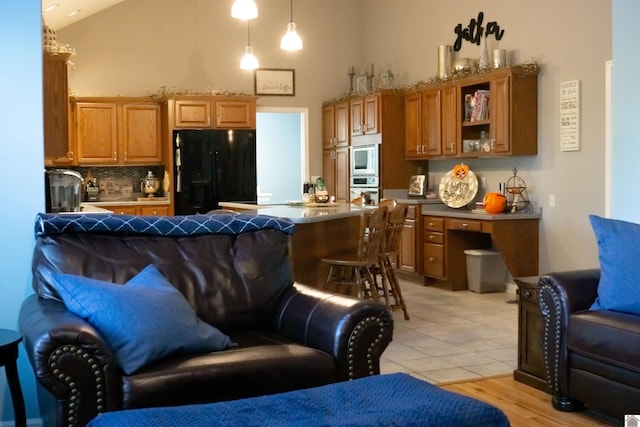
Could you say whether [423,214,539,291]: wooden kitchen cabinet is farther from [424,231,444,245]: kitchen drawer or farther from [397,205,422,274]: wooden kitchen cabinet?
[397,205,422,274]: wooden kitchen cabinet

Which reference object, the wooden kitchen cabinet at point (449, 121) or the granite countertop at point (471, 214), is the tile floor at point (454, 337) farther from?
the wooden kitchen cabinet at point (449, 121)

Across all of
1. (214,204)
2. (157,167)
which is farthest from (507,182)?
(157,167)

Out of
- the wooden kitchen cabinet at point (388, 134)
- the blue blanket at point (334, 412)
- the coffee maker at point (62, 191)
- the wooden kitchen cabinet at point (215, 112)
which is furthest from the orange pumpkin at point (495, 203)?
the blue blanket at point (334, 412)

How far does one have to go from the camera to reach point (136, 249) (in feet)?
10.5

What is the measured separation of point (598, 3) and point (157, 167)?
555 centimetres

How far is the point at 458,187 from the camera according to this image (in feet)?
25.7

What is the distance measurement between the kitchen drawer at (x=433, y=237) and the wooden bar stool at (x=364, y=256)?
1809 mm

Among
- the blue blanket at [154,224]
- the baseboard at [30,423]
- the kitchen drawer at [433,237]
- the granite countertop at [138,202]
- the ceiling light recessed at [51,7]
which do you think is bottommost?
the baseboard at [30,423]

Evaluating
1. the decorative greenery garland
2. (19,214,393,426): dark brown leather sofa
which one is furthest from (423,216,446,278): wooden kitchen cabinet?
Answer: (19,214,393,426): dark brown leather sofa

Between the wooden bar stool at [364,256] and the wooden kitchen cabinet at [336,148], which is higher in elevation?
the wooden kitchen cabinet at [336,148]

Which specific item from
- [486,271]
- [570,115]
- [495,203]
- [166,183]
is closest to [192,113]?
[166,183]

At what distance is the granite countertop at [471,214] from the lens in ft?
22.2

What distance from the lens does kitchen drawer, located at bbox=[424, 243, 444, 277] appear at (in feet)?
24.6

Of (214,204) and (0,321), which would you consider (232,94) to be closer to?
(214,204)
